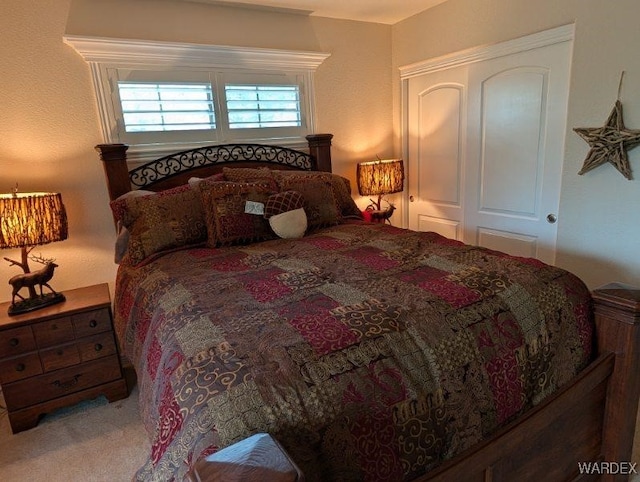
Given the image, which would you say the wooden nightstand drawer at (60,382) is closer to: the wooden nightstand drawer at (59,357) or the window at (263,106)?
the wooden nightstand drawer at (59,357)

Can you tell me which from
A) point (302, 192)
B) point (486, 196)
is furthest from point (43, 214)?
point (486, 196)

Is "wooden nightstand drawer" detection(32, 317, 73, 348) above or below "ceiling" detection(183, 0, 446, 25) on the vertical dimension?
below

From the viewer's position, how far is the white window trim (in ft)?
7.84

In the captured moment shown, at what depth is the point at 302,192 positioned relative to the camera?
8.11 ft

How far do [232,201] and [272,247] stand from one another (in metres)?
0.38

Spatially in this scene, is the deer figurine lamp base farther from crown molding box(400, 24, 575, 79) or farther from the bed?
crown molding box(400, 24, 575, 79)

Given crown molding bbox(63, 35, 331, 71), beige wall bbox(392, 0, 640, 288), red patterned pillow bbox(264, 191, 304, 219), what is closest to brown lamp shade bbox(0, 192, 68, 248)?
crown molding bbox(63, 35, 331, 71)

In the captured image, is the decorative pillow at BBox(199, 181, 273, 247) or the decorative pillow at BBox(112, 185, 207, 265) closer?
the decorative pillow at BBox(112, 185, 207, 265)

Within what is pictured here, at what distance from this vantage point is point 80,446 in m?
1.91

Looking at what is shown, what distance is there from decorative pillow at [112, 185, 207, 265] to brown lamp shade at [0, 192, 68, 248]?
0.31m

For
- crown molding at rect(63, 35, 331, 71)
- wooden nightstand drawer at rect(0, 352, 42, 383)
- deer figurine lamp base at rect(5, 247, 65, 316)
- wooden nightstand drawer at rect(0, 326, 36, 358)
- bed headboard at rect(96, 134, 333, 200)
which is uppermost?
crown molding at rect(63, 35, 331, 71)

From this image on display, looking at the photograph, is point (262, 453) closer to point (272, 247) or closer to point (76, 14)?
point (272, 247)

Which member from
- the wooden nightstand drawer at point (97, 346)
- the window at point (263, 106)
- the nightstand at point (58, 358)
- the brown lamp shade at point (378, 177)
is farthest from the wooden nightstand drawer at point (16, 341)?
the brown lamp shade at point (378, 177)

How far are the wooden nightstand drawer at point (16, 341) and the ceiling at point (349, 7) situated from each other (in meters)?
2.31
